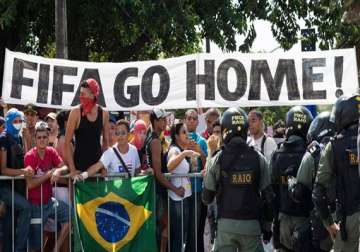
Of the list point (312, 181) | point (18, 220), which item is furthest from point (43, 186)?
point (312, 181)

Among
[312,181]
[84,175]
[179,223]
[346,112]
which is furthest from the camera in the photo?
[179,223]

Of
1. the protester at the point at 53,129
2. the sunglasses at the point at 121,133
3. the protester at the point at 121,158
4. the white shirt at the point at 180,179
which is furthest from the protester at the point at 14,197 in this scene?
the white shirt at the point at 180,179

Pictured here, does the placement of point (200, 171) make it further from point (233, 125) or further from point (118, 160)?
point (233, 125)

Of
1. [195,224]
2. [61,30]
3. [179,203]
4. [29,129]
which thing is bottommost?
[195,224]

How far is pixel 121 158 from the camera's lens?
32.2 ft

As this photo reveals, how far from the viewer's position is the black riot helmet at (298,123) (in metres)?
8.69

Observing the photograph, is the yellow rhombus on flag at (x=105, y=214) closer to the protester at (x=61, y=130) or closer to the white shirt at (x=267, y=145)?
the protester at (x=61, y=130)

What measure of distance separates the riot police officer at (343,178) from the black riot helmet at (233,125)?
3.31 ft

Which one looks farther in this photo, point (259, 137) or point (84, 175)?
point (259, 137)

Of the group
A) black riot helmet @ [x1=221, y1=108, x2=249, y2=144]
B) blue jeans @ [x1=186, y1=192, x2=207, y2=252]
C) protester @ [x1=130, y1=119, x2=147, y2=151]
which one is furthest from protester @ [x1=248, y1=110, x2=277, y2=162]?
black riot helmet @ [x1=221, y1=108, x2=249, y2=144]

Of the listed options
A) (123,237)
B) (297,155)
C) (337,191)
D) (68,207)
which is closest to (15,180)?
(68,207)

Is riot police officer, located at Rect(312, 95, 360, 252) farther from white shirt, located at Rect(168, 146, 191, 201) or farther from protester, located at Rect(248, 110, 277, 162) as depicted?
protester, located at Rect(248, 110, 277, 162)

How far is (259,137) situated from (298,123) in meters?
2.03

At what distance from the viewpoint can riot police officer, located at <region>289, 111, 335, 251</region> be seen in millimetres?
7977
